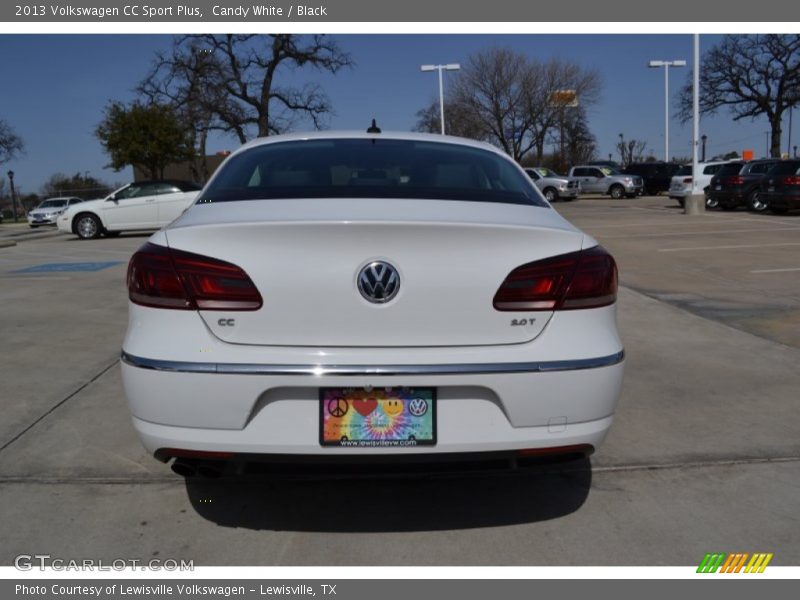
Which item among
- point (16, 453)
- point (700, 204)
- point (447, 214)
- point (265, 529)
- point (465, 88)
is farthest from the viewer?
point (465, 88)

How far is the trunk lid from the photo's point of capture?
2656 mm

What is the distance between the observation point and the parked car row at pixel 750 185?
2027 centimetres

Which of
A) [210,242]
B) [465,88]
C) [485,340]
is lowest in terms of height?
[485,340]

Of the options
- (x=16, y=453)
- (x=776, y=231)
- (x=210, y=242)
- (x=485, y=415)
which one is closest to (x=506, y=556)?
(x=485, y=415)

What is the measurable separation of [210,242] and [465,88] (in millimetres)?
47567

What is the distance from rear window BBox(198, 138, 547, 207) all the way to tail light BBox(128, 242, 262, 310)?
1.86 feet

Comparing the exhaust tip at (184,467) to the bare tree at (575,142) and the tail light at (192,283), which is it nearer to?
the tail light at (192,283)

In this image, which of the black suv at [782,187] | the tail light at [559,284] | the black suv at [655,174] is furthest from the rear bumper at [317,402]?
the black suv at [655,174]

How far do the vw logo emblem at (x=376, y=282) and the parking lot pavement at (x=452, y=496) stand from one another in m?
1.04

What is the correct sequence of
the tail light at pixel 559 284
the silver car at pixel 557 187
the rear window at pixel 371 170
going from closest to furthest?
1. the tail light at pixel 559 284
2. the rear window at pixel 371 170
3. the silver car at pixel 557 187

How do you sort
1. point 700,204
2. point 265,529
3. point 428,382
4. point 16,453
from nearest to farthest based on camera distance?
point 428,382 < point 265,529 < point 16,453 < point 700,204

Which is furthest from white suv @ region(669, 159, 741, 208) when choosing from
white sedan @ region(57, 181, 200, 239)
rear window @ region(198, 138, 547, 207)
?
rear window @ region(198, 138, 547, 207)

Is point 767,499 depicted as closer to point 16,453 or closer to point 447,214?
point 447,214

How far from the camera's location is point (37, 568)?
290 cm
